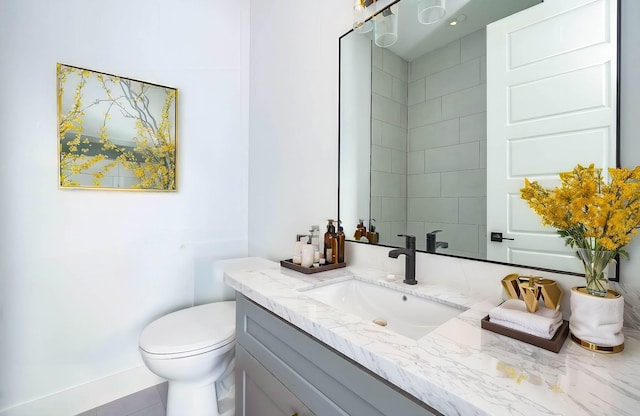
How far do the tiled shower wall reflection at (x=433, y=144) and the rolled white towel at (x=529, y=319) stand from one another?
27cm

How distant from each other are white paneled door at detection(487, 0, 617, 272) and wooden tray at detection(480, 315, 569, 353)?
21 centimetres

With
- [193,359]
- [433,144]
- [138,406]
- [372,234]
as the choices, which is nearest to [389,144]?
[433,144]

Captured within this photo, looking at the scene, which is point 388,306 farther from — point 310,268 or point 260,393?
point 260,393

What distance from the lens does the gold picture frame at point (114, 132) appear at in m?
1.54

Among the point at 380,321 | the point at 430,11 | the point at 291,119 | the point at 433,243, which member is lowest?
the point at 380,321

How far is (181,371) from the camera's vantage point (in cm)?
124

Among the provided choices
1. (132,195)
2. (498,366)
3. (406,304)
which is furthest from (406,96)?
(132,195)

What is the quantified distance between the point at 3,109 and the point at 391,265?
76.6 inches

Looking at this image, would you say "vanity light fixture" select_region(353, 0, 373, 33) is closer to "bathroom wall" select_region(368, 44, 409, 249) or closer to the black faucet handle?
"bathroom wall" select_region(368, 44, 409, 249)

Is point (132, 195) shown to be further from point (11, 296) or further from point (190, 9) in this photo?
point (190, 9)

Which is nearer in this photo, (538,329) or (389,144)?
(538,329)

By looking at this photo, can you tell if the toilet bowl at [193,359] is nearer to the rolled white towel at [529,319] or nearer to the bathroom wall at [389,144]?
the bathroom wall at [389,144]

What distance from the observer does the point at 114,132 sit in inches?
65.8

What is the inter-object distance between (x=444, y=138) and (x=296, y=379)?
0.93m
